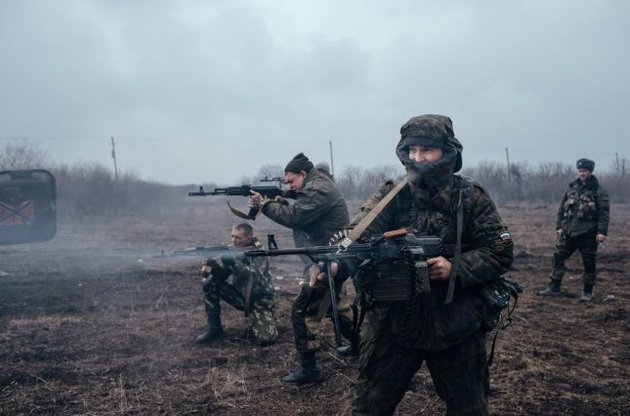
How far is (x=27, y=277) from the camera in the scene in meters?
9.56

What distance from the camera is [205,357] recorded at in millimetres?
5266

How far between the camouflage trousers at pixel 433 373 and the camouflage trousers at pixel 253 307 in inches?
116

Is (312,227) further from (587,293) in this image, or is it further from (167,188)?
(167,188)

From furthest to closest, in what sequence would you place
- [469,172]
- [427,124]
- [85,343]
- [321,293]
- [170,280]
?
1. [469,172]
2. [170,280]
3. [85,343]
4. [321,293]
5. [427,124]

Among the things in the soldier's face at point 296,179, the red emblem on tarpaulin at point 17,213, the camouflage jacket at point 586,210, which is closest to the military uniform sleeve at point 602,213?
the camouflage jacket at point 586,210

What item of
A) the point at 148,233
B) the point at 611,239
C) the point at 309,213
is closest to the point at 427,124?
the point at 309,213

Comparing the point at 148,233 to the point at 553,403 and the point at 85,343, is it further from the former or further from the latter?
the point at 553,403

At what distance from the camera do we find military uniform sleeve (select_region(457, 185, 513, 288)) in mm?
2691

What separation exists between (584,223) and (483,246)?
5695 mm

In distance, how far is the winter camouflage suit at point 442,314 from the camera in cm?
269

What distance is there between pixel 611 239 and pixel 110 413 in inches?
529

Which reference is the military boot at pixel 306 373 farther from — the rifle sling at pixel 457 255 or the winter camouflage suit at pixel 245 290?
the rifle sling at pixel 457 255

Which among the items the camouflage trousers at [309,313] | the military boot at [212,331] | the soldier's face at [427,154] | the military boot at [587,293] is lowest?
the military boot at [587,293]

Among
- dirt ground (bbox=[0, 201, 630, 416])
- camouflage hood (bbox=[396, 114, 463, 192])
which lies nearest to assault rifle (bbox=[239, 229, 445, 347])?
camouflage hood (bbox=[396, 114, 463, 192])
